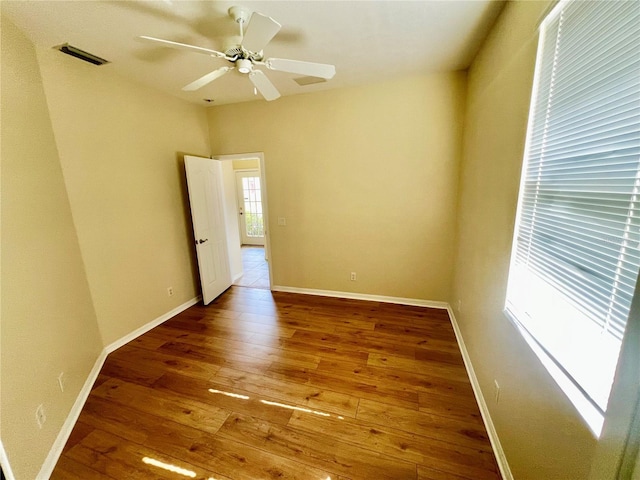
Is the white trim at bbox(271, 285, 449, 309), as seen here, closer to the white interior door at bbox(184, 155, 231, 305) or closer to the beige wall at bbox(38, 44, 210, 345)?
the white interior door at bbox(184, 155, 231, 305)

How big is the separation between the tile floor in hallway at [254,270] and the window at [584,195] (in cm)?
361

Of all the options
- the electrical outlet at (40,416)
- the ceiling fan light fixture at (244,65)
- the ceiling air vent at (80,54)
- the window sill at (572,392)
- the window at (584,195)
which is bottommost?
the electrical outlet at (40,416)

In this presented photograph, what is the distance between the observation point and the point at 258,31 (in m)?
1.40

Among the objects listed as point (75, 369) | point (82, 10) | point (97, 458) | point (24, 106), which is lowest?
point (97, 458)

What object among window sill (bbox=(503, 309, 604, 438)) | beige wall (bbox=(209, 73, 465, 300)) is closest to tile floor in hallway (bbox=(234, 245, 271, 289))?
beige wall (bbox=(209, 73, 465, 300))

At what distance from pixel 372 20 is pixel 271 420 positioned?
301 centimetres

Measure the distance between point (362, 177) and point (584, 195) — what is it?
95.8 inches

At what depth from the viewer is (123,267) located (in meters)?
2.60

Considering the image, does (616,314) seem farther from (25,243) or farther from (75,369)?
(75,369)

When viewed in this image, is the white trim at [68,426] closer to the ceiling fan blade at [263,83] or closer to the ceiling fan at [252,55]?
the ceiling fan at [252,55]

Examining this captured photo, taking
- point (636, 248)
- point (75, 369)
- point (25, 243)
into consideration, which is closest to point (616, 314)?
point (636, 248)

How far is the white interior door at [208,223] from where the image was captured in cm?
327

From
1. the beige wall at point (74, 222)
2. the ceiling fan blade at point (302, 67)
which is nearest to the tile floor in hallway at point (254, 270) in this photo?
the beige wall at point (74, 222)

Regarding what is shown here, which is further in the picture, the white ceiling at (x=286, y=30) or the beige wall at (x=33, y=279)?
the white ceiling at (x=286, y=30)
